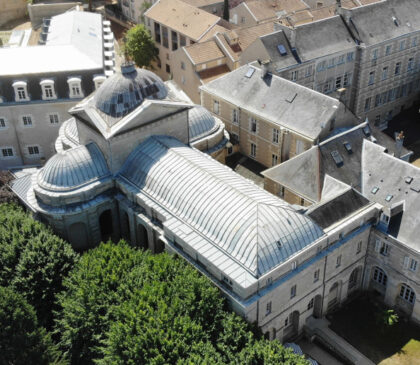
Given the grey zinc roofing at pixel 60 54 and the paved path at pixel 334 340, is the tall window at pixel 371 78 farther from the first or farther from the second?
the paved path at pixel 334 340

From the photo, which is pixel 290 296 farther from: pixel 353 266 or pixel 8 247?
pixel 8 247

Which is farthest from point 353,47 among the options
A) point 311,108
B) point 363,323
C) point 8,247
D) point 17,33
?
point 17,33

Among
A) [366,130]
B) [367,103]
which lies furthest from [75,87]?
[367,103]

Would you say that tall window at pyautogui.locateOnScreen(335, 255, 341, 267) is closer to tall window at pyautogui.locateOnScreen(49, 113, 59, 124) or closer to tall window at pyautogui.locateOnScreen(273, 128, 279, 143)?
tall window at pyautogui.locateOnScreen(273, 128, 279, 143)

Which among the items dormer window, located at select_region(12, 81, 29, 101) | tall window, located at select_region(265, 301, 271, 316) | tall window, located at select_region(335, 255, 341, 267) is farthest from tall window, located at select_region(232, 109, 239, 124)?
tall window, located at select_region(265, 301, 271, 316)

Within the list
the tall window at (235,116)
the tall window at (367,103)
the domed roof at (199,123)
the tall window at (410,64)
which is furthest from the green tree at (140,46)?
the tall window at (410,64)

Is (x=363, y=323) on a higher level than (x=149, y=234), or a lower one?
lower

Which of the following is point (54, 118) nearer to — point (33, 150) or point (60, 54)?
point (33, 150)
